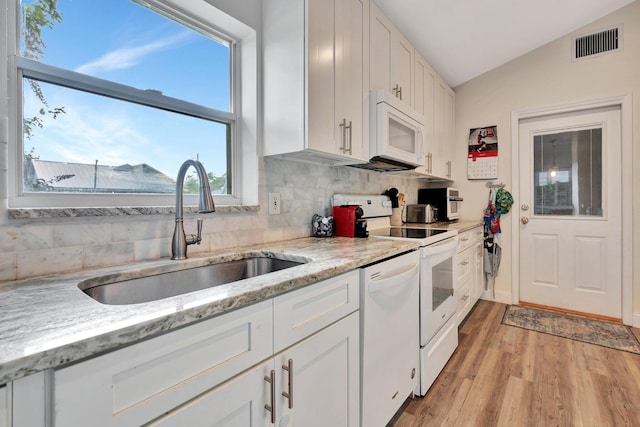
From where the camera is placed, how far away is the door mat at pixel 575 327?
2354 mm

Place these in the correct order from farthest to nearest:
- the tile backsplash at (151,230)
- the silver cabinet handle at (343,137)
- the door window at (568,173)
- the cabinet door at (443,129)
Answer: the cabinet door at (443,129)
the door window at (568,173)
the silver cabinet handle at (343,137)
the tile backsplash at (151,230)

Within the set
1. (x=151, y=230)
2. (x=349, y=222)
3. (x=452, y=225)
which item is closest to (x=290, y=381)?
(x=151, y=230)

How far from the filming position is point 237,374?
30.0 inches

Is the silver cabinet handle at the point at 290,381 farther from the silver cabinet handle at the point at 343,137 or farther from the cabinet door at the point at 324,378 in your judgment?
the silver cabinet handle at the point at 343,137

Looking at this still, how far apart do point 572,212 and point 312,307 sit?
10.5 feet

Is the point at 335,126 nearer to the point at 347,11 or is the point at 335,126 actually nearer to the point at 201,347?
the point at 347,11

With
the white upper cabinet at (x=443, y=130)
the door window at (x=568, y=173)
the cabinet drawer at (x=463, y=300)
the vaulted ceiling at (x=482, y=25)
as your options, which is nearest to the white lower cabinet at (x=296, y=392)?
the cabinet drawer at (x=463, y=300)

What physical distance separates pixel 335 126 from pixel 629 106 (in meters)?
2.88

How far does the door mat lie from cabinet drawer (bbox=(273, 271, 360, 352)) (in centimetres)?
232

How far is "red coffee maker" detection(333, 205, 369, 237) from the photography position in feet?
6.07

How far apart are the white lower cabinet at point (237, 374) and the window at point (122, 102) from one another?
0.81 meters

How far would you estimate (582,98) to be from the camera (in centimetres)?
286

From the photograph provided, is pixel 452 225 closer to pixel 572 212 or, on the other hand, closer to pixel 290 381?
pixel 572 212

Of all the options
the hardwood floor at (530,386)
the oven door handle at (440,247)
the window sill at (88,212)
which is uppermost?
the window sill at (88,212)
